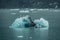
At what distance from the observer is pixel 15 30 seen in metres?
5.33

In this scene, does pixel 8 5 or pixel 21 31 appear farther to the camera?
pixel 8 5

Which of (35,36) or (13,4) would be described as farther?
(13,4)

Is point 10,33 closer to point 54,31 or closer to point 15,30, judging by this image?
point 15,30

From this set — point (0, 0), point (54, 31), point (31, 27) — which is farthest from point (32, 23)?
point (0, 0)

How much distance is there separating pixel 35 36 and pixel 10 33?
512mm

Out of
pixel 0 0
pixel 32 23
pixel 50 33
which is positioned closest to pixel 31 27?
pixel 32 23

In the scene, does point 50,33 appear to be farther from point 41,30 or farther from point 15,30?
point 15,30

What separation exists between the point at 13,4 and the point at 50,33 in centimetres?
1184

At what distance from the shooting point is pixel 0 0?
16250mm

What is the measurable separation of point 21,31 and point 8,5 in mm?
11969

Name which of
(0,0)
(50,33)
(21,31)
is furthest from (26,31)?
(0,0)

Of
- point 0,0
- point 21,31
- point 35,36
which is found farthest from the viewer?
point 0,0

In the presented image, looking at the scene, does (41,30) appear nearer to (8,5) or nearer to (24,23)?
(24,23)

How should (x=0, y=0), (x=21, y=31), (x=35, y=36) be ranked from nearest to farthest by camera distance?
(x=35, y=36) < (x=21, y=31) < (x=0, y=0)
